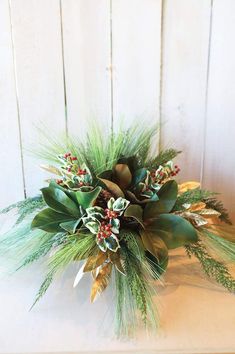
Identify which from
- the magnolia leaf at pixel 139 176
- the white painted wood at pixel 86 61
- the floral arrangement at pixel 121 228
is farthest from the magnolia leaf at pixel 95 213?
the white painted wood at pixel 86 61

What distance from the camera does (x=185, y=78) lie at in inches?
34.1

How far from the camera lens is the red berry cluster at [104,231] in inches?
22.6

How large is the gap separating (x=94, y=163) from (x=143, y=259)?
23 centimetres

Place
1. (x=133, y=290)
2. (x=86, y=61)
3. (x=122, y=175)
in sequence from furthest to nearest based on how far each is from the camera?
(x=86, y=61), (x=122, y=175), (x=133, y=290)

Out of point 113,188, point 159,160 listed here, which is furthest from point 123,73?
point 113,188

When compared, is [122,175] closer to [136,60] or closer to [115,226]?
[115,226]

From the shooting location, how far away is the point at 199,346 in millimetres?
502

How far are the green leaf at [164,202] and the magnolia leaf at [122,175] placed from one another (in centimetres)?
6

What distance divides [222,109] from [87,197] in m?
0.48

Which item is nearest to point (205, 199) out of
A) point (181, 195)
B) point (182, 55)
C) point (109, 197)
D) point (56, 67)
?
point (181, 195)

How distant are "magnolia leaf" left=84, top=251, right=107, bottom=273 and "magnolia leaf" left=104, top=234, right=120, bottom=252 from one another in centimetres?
2

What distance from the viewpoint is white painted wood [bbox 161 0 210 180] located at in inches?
32.5

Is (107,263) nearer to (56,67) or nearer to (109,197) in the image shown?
(109,197)

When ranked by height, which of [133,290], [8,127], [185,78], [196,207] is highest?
[185,78]
